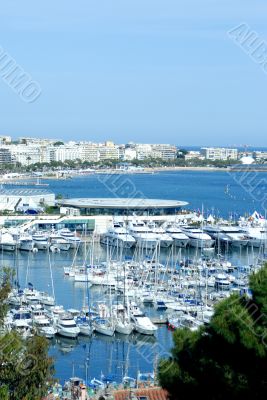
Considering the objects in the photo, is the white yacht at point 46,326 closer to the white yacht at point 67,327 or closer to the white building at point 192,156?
the white yacht at point 67,327

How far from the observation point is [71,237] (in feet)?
52.7

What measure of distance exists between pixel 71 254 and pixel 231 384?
11.9 metres

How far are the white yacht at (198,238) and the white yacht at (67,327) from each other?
6.91m

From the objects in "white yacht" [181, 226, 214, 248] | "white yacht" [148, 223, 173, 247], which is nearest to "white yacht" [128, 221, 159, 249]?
"white yacht" [148, 223, 173, 247]

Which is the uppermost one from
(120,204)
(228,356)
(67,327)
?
(228,356)

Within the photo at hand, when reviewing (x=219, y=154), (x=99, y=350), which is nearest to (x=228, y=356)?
(x=99, y=350)

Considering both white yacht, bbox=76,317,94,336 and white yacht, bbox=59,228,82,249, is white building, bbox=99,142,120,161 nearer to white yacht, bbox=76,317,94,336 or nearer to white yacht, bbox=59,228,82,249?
white yacht, bbox=59,228,82,249

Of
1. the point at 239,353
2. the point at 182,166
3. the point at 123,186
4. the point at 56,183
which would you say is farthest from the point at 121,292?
the point at 182,166

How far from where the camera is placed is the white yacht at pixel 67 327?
868 centimetres

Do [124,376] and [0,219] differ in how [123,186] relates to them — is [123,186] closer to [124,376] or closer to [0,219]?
[0,219]

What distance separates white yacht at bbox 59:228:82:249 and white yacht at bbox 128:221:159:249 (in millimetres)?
1033

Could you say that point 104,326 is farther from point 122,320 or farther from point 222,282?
point 222,282

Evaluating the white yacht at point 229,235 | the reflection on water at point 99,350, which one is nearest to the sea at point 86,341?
the reflection on water at point 99,350

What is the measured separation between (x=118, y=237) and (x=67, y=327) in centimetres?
718
